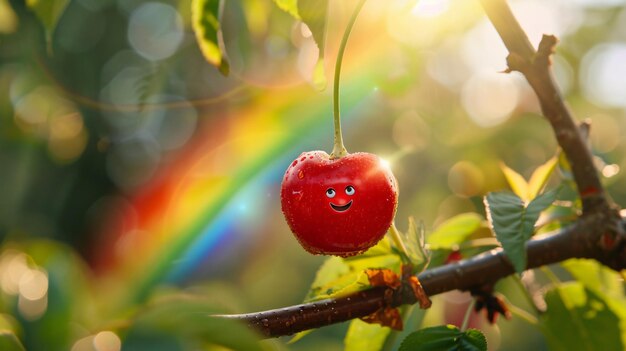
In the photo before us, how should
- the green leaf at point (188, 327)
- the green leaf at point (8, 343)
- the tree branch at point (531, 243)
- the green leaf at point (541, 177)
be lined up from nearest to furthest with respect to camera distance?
the green leaf at point (188, 327), the green leaf at point (8, 343), the tree branch at point (531, 243), the green leaf at point (541, 177)

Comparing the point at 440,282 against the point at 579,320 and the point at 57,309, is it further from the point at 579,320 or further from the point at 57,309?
the point at 57,309

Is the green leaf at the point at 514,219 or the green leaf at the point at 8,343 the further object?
the green leaf at the point at 514,219

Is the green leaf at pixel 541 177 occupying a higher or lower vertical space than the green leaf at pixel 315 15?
lower

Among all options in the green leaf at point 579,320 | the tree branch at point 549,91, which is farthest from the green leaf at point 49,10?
the green leaf at point 579,320

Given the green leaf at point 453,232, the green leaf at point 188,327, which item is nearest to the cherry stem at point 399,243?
the green leaf at point 453,232

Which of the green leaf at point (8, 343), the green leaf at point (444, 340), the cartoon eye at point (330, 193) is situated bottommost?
the green leaf at point (444, 340)

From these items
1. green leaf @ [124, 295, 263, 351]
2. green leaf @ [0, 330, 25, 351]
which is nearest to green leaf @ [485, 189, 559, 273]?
green leaf @ [124, 295, 263, 351]

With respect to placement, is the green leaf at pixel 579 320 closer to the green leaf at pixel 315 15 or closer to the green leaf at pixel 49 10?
the green leaf at pixel 315 15

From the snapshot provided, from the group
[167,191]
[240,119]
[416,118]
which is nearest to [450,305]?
[416,118]

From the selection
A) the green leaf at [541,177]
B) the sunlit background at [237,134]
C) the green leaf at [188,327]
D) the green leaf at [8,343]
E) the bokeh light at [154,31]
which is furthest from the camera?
the bokeh light at [154,31]
